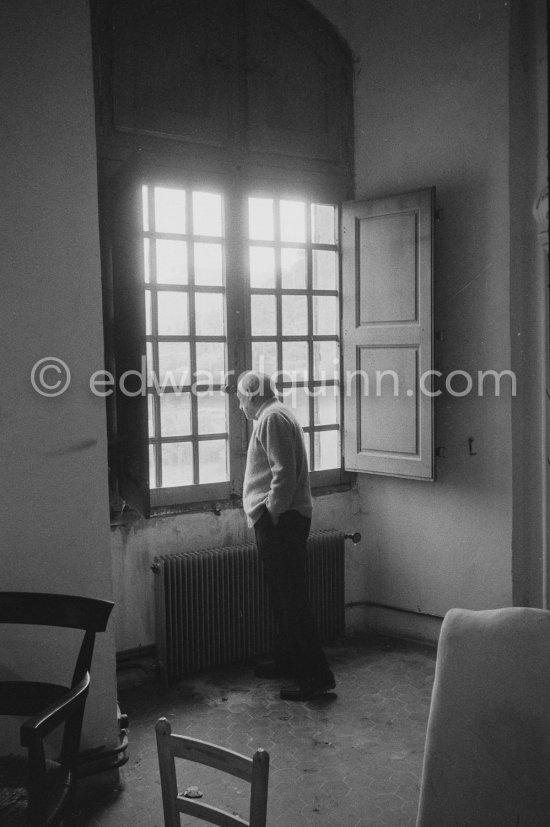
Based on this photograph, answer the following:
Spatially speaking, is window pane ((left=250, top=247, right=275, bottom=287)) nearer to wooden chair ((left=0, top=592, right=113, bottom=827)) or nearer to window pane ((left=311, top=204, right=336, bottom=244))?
window pane ((left=311, top=204, right=336, bottom=244))

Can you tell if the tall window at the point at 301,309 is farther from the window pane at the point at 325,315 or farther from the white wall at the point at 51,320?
the white wall at the point at 51,320

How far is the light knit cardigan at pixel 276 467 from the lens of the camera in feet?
12.8

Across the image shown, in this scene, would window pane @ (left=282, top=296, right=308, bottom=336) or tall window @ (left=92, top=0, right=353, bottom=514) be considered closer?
tall window @ (left=92, top=0, right=353, bottom=514)

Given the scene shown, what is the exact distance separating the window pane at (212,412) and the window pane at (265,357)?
0.33 meters

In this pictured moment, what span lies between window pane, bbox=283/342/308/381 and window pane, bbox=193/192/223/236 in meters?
0.83

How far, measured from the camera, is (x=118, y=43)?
13.6 feet

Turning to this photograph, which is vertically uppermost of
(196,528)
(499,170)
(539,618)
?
(499,170)

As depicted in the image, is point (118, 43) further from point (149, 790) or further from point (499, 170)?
point (149, 790)

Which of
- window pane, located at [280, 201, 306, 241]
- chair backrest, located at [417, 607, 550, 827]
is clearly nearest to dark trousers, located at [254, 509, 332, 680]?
window pane, located at [280, 201, 306, 241]

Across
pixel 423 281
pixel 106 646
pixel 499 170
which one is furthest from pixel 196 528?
pixel 499 170

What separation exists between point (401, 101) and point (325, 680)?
341 centimetres

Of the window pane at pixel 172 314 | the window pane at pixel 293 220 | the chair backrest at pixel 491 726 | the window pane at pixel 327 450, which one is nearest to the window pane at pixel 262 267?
the window pane at pixel 293 220

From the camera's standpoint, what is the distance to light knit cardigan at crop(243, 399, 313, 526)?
3.90 meters

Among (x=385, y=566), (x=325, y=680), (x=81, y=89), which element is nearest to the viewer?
(x=81, y=89)
